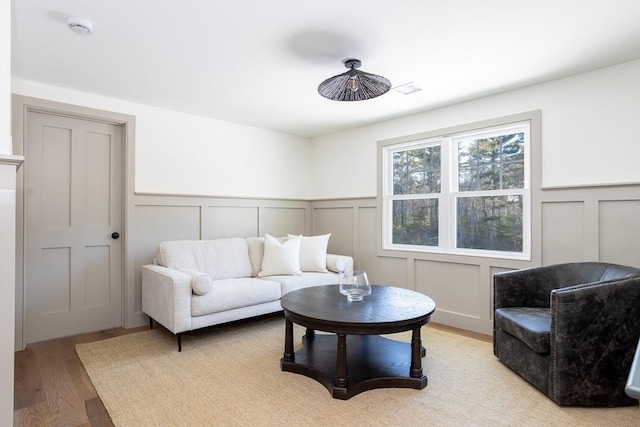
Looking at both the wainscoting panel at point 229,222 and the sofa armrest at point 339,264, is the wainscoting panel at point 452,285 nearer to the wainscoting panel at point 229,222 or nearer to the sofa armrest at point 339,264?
the sofa armrest at point 339,264

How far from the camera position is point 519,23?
210 cm

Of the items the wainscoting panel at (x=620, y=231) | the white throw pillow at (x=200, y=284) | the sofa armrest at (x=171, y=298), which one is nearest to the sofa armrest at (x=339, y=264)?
the white throw pillow at (x=200, y=284)

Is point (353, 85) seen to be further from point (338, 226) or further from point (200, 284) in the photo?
point (338, 226)

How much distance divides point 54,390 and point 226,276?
1.64 m

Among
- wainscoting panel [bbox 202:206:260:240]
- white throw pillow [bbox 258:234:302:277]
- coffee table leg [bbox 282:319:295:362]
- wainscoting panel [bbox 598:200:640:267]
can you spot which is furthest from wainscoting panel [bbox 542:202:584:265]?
wainscoting panel [bbox 202:206:260:240]

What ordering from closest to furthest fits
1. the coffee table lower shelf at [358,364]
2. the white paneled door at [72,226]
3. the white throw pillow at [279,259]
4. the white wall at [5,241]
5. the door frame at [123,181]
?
1. the white wall at [5,241]
2. the coffee table lower shelf at [358,364]
3. the door frame at [123,181]
4. the white paneled door at [72,226]
5. the white throw pillow at [279,259]

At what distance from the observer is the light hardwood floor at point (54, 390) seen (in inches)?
76.2

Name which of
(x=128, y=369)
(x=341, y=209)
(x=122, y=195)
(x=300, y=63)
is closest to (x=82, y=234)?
(x=122, y=195)

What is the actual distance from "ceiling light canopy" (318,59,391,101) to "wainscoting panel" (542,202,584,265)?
179 cm

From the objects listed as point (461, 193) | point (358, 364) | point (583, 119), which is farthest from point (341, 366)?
point (583, 119)

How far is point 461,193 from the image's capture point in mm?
3594

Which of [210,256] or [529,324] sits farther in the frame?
[210,256]

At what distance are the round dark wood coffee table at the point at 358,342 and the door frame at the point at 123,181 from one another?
6.20ft

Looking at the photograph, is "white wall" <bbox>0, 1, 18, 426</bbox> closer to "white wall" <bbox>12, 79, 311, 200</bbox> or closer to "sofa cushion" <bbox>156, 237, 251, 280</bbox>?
"sofa cushion" <bbox>156, 237, 251, 280</bbox>
